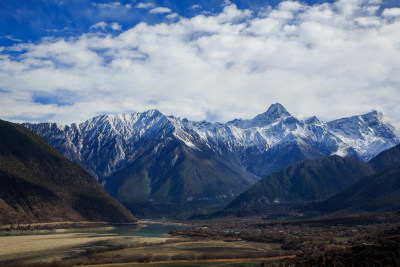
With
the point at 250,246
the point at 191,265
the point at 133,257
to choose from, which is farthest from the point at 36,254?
the point at 250,246

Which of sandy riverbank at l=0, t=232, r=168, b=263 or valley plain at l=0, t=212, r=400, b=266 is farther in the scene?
sandy riverbank at l=0, t=232, r=168, b=263

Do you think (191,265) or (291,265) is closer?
(291,265)

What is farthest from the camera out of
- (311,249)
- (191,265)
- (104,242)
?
(104,242)

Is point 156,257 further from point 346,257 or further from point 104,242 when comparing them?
point 346,257

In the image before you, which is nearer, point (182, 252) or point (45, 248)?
point (182, 252)

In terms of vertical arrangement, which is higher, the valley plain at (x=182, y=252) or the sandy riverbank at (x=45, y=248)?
the sandy riverbank at (x=45, y=248)

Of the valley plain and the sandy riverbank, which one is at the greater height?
the sandy riverbank

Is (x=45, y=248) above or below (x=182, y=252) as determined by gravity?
above

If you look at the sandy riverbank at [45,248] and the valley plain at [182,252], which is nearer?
the valley plain at [182,252]

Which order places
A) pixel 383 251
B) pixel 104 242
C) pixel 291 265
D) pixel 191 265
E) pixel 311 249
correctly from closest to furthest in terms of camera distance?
pixel 383 251
pixel 291 265
pixel 191 265
pixel 311 249
pixel 104 242

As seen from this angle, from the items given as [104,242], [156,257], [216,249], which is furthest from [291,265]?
[104,242]
